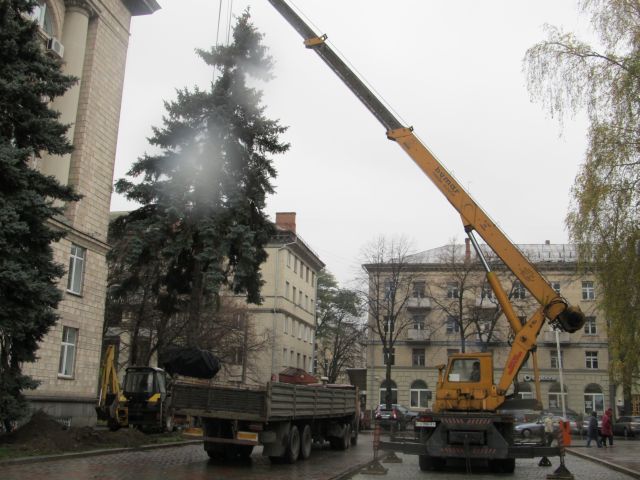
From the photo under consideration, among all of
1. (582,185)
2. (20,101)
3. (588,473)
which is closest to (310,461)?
(588,473)

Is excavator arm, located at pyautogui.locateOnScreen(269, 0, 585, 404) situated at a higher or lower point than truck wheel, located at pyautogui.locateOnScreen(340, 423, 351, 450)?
higher

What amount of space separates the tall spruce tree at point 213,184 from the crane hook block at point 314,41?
634 cm

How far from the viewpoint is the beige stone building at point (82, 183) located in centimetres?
2475

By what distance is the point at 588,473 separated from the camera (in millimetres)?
16766

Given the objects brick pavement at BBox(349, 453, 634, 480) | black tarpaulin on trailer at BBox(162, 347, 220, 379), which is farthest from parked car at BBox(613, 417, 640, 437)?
black tarpaulin on trailer at BBox(162, 347, 220, 379)

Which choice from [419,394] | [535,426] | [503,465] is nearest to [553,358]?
[419,394]

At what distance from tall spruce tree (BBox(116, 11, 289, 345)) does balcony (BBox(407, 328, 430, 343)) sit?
37974 millimetres

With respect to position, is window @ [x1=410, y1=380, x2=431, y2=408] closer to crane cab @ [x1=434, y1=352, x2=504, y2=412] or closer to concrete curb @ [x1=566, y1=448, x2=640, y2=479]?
concrete curb @ [x1=566, y1=448, x2=640, y2=479]

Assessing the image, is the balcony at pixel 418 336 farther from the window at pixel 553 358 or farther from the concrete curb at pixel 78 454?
the concrete curb at pixel 78 454

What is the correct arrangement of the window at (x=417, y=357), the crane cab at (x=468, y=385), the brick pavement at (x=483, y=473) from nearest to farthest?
the brick pavement at (x=483, y=473), the crane cab at (x=468, y=385), the window at (x=417, y=357)

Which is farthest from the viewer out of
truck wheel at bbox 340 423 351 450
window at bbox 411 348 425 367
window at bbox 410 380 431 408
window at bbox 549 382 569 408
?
window at bbox 411 348 425 367

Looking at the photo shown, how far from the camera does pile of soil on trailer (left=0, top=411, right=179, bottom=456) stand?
587 inches

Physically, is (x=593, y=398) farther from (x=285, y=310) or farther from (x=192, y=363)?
(x=192, y=363)

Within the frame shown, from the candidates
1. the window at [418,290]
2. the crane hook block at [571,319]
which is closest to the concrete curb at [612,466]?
the crane hook block at [571,319]
